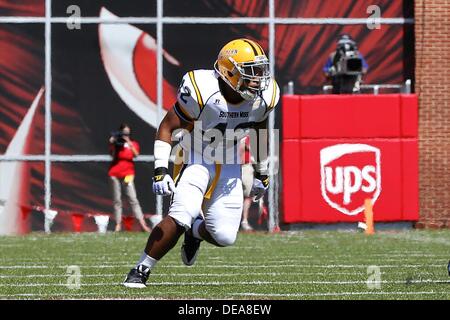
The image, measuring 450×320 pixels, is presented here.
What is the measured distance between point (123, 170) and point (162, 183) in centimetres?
904

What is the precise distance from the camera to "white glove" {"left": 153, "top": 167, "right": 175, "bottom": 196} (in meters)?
8.19

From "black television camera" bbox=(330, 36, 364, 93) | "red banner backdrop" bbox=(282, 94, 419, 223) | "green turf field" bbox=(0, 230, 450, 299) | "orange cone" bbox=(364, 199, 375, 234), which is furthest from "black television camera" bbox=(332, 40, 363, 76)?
"green turf field" bbox=(0, 230, 450, 299)

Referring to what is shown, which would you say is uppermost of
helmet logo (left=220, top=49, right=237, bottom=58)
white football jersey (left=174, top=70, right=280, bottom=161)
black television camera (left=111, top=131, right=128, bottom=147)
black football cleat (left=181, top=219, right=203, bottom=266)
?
helmet logo (left=220, top=49, right=237, bottom=58)

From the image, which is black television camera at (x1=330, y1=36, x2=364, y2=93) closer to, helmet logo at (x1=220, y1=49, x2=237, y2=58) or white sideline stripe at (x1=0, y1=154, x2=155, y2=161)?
white sideline stripe at (x1=0, y1=154, x2=155, y2=161)

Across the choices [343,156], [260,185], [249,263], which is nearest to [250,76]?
[260,185]

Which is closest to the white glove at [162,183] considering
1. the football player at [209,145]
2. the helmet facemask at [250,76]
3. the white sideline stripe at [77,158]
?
the football player at [209,145]

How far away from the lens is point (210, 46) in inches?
712

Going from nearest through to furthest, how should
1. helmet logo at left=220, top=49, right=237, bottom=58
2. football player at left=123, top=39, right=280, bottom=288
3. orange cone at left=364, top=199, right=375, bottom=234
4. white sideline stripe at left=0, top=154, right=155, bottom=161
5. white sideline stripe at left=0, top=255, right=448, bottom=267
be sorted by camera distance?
football player at left=123, top=39, right=280, bottom=288 → helmet logo at left=220, top=49, right=237, bottom=58 → white sideline stripe at left=0, top=255, right=448, bottom=267 → orange cone at left=364, top=199, right=375, bottom=234 → white sideline stripe at left=0, top=154, right=155, bottom=161

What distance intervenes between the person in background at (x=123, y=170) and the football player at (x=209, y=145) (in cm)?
844

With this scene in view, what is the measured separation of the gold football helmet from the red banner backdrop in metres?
8.50

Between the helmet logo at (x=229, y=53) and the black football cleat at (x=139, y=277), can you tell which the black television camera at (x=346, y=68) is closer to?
the helmet logo at (x=229, y=53)

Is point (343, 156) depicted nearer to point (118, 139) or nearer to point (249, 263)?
point (118, 139)

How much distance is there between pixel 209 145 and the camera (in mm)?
8562
